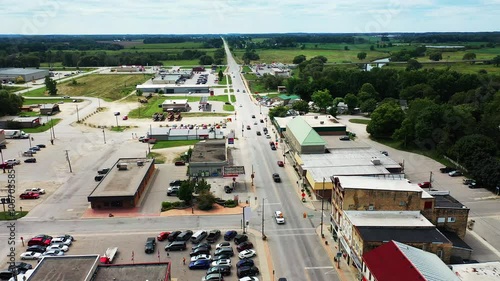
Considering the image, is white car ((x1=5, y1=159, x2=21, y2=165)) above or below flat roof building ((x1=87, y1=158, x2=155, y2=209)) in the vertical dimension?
below

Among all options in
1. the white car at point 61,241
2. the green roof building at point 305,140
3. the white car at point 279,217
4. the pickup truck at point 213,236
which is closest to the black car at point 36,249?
the white car at point 61,241

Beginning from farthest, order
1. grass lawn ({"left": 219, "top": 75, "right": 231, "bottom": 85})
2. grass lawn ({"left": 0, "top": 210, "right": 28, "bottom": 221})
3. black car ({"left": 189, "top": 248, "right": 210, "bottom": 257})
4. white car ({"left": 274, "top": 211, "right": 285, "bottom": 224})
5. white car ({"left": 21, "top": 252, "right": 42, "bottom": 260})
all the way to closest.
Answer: grass lawn ({"left": 219, "top": 75, "right": 231, "bottom": 85}) → grass lawn ({"left": 0, "top": 210, "right": 28, "bottom": 221}) → white car ({"left": 274, "top": 211, "right": 285, "bottom": 224}) → black car ({"left": 189, "top": 248, "right": 210, "bottom": 257}) → white car ({"left": 21, "top": 252, "right": 42, "bottom": 260})

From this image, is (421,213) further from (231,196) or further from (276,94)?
(276,94)

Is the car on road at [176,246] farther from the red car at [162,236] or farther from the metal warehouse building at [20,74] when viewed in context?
the metal warehouse building at [20,74]

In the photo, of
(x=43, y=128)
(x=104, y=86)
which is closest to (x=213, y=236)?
(x=43, y=128)

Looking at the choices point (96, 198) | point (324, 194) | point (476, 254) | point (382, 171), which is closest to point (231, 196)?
point (324, 194)

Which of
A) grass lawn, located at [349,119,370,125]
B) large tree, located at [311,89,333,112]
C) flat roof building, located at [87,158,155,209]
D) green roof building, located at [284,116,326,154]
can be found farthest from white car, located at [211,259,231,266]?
large tree, located at [311,89,333,112]

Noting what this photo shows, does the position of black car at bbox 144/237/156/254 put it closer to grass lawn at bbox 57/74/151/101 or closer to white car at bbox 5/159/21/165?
white car at bbox 5/159/21/165
